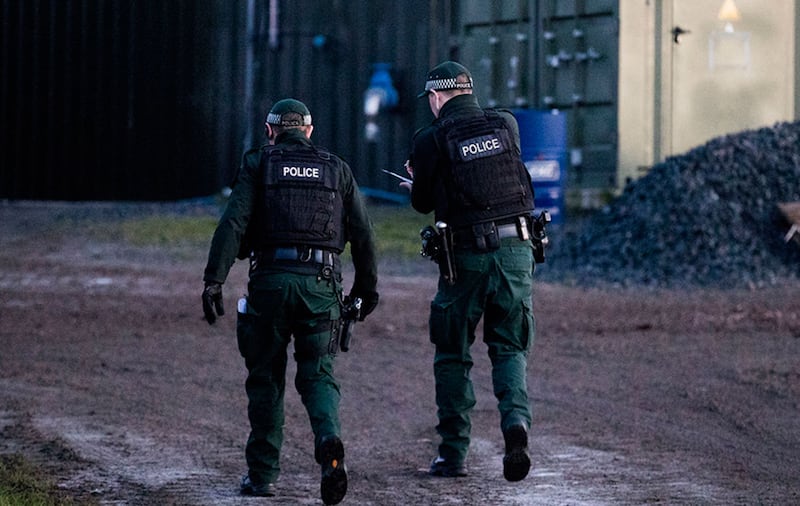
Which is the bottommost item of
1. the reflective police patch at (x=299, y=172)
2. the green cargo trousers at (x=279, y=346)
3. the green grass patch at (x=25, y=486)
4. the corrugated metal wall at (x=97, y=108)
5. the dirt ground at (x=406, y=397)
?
the green grass patch at (x=25, y=486)

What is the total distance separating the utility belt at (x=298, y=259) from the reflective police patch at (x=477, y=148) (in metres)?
0.92

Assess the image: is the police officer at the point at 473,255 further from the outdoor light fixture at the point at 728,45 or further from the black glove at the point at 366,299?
the outdoor light fixture at the point at 728,45

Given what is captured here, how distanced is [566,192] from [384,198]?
12.4ft

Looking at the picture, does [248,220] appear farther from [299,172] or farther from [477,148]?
[477,148]

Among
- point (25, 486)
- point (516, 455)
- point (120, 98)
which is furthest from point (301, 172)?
point (120, 98)

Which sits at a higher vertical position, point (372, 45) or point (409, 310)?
point (372, 45)

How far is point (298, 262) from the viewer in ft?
21.8

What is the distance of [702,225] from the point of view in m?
16.4

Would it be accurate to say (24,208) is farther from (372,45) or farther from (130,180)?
(372,45)

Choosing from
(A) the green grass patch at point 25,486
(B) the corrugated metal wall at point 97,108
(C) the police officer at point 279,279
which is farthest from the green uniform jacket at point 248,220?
(B) the corrugated metal wall at point 97,108

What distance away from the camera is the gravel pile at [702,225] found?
52.2 ft

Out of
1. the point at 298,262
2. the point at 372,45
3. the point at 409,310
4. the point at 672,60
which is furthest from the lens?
the point at 372,45

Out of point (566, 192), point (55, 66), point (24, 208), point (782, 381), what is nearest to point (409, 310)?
point (782, 381)

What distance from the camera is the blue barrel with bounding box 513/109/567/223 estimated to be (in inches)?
696
